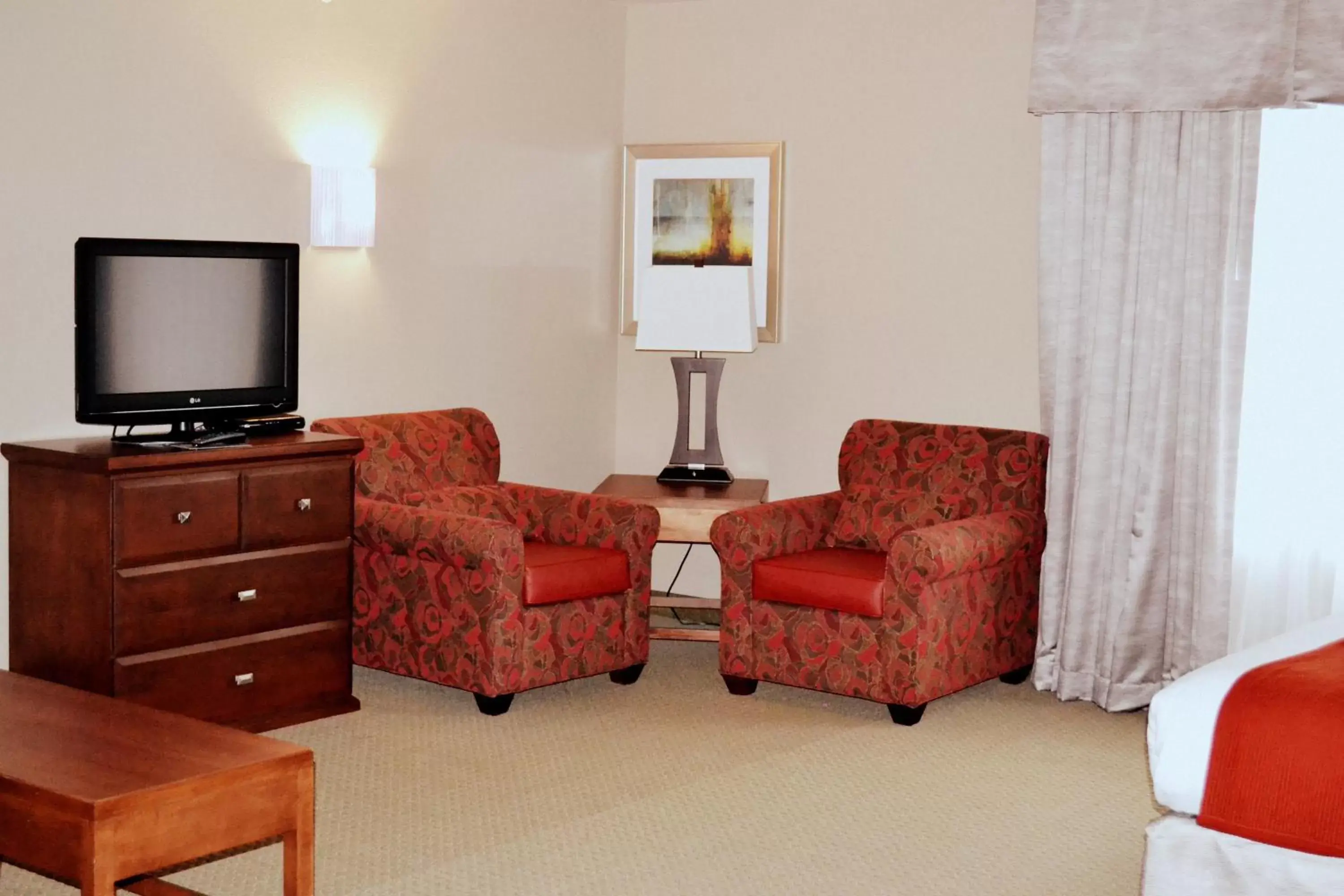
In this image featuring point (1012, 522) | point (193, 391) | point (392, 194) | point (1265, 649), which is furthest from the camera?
point (392, 194)

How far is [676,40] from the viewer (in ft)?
21.6

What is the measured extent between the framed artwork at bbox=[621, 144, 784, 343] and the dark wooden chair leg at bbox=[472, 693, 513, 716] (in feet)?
7.52

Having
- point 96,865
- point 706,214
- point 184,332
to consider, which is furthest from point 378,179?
point 96,865

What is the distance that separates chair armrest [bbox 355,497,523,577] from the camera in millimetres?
4730

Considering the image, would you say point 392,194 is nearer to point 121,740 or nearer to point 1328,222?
point 121,740

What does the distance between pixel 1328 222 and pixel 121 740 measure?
166 inches

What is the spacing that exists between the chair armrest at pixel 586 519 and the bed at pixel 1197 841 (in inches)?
92.8

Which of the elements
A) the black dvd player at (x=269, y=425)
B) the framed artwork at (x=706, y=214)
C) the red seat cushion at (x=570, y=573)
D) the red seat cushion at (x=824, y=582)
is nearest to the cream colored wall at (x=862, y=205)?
the framed artwork at (x=706, y=214)

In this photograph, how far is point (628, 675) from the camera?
5320 mm

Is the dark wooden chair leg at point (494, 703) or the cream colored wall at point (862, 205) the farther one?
the cream colored wall at point (862, 205)

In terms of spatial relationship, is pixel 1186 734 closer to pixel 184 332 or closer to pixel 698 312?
pixel 184 332

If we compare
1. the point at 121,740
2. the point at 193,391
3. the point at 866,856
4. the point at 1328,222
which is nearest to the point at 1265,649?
the point at 866,856

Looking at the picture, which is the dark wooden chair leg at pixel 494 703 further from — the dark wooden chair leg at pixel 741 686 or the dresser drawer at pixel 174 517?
the dresser drawer at pixel 174 517

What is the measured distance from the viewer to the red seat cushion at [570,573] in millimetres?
4863
